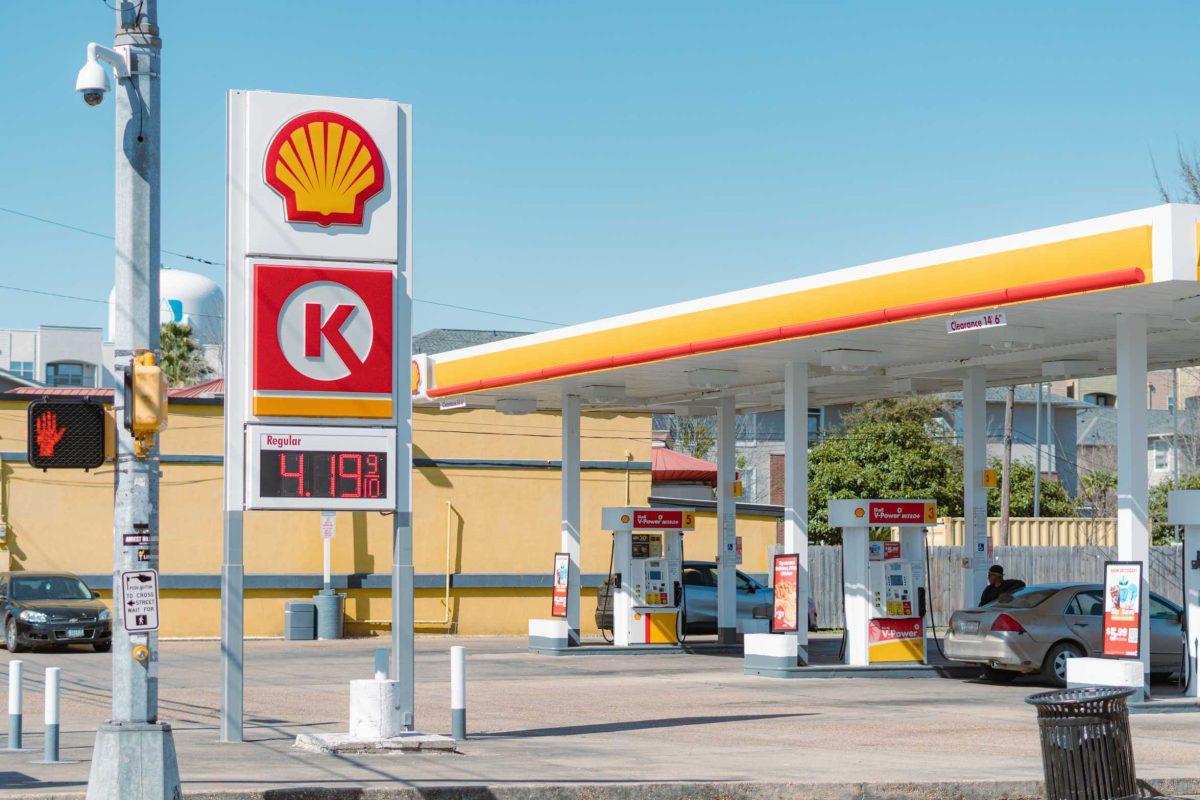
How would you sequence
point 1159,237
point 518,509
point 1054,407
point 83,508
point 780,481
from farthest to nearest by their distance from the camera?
1. point 1054,407
2. point 780,481
3. point 518,509
4. point 83,508
5. point 1159,237

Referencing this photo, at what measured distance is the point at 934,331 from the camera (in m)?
19.4

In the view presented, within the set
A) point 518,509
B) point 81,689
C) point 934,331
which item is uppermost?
point 934,331

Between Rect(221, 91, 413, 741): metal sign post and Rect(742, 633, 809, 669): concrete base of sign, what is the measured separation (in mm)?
8261

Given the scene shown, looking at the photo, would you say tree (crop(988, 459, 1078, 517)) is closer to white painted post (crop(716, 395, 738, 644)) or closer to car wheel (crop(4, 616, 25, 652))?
white painted post (crop(716, 395, 738, 644))

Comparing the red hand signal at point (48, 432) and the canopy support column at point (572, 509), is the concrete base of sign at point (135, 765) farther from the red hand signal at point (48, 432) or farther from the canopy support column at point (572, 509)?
the canopy support column at point (572, 509)

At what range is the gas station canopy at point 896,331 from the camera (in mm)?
15781

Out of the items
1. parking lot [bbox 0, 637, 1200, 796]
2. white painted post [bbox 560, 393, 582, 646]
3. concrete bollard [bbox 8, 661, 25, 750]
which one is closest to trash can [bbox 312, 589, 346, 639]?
parking lot [bbox 0, 637, 1200, 796]

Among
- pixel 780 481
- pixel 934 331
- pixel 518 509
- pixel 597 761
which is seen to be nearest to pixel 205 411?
pixel 518 509

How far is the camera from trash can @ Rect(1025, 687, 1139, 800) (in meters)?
10.4

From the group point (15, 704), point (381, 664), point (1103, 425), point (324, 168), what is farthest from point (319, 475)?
point (1103, 425)

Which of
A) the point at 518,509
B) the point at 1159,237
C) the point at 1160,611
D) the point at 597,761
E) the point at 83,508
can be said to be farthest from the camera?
the point at 518,509

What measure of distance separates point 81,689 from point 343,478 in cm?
852

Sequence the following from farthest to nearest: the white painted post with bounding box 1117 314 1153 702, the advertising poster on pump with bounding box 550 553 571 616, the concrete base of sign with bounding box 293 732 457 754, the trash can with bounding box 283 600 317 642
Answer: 1. the trash can with bounding box 283 600 317 642
2. the advertising poster on pump with bounding box 550 553 571 616
3. the white painted post with bounding box 1117 314 1153 702
4. the concrete base of sign with bounding box 293 732 457 754

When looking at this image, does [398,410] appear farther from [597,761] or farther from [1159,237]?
[1159,237]
